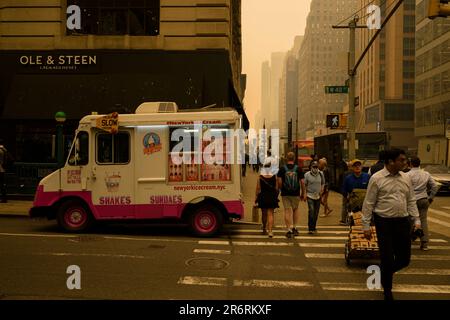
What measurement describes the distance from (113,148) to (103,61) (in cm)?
895

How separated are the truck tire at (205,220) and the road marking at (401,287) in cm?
417

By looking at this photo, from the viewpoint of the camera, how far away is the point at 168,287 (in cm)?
681

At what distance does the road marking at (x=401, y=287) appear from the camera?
22.6 feet

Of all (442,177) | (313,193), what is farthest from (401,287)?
(442,177)

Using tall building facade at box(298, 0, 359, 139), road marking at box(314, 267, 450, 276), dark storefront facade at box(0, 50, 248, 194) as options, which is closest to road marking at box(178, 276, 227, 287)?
road marking at box(314, 267, 450, 276)

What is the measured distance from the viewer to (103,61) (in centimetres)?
1900

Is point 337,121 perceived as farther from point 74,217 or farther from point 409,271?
point 409,271

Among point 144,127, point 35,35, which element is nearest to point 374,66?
point 35,35

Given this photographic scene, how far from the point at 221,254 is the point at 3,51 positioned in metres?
14.4

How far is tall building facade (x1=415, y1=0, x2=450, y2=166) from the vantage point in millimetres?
65750

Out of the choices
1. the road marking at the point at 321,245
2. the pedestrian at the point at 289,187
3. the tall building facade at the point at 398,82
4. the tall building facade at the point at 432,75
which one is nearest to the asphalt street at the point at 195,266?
the road marking at the point at 321,245

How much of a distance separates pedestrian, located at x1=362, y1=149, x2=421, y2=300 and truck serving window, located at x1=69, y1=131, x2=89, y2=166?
6963 mm

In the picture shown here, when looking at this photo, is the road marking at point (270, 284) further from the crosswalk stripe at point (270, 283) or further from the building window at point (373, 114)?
the building window at point (373, 114)
